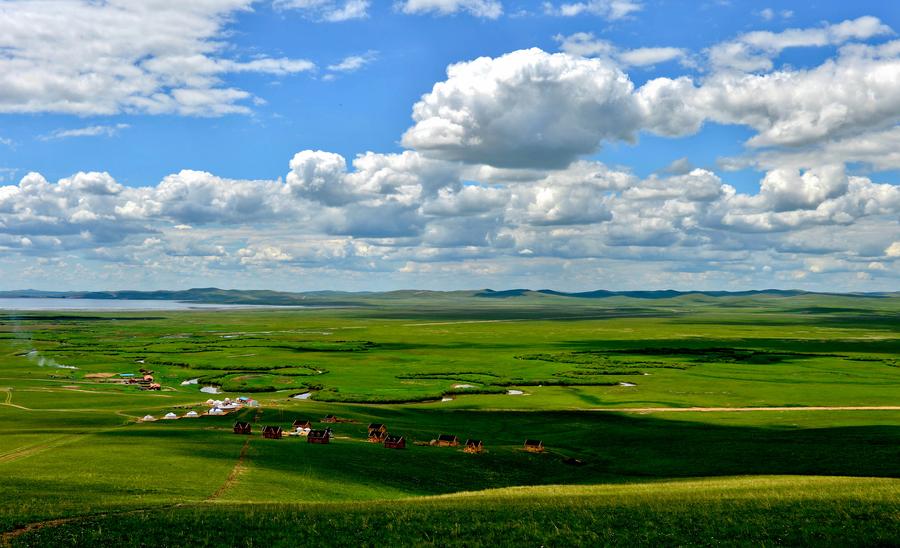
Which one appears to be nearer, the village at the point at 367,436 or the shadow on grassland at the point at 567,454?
the shadow on grassland at the point at 567,454

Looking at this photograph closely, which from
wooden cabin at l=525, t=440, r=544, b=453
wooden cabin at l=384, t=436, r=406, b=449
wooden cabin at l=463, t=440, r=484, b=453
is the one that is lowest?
wooden cabin at l=525, t=440, r=544, b=453

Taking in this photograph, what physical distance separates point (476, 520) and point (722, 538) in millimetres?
11788

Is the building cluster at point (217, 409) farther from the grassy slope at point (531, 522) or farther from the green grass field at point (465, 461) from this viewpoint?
the grassy slope at point (531, 522)

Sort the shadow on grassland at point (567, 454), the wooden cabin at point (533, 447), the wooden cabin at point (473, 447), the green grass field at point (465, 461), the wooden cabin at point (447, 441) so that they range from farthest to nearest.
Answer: the wooden cabin at point (447, 441)
the wooden cabin at point (533, 447)
the wooden cabin at point (473, 447)
the shadow on grassland at point (567, 454)
the green grass field at point (465, 461)

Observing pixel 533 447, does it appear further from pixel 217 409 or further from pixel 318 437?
pixel 217 409

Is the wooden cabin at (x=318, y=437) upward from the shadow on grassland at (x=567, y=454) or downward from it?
upward

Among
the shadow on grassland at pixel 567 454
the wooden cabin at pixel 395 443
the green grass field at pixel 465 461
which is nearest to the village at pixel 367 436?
the wooden cabin at pixel 395 443

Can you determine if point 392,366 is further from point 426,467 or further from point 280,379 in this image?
point 426,467

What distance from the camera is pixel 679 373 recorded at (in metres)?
155

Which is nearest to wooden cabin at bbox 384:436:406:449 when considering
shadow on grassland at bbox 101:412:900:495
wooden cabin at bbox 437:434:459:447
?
shadow on grassland at bbox 101:412:900:495

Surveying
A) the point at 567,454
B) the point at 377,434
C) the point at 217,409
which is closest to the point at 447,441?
the point at 377,434

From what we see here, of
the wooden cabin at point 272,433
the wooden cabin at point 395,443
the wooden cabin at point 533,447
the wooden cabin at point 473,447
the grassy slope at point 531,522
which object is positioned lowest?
the wooden cabin at point 533,447

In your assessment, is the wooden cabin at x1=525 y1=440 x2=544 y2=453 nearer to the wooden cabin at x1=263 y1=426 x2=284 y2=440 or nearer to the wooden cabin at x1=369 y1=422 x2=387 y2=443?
the wooden cabin at x1=369 y1=422 x2=387 y2=443

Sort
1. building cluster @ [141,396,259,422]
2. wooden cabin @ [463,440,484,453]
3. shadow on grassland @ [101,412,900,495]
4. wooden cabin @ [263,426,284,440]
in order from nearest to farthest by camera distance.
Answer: shadow on grassland @ [101,412,900,495] < wooden cabin @ [463,440,484,453] < wooden cabin @ [263,426,284,440] < building cluster @ [141,396,259,422]
